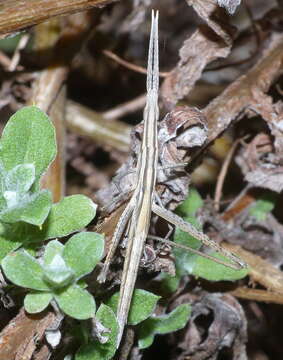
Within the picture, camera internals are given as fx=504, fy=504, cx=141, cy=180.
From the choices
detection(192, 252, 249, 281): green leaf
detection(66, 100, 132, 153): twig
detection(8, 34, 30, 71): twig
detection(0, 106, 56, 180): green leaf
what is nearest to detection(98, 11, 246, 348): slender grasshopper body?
detection(192, 252, 249, 281): green leaf

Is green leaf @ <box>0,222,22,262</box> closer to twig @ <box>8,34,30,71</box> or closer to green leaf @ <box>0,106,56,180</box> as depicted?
green leaf @ <box>0,106,56,180</box>

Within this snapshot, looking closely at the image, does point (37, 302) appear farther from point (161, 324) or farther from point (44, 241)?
point (161, 324)

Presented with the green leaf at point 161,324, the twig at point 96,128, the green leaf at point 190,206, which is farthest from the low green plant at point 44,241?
the twig at point 96,128

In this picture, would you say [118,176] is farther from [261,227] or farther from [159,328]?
[261,227]

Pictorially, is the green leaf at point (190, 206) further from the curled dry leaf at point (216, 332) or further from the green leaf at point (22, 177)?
the green leaf at point (22, 177)

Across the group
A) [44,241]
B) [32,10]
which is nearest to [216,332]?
[44,241]

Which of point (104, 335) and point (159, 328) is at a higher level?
point (104, 335)

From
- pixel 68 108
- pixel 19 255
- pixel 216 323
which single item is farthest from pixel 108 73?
pixel 19 255
